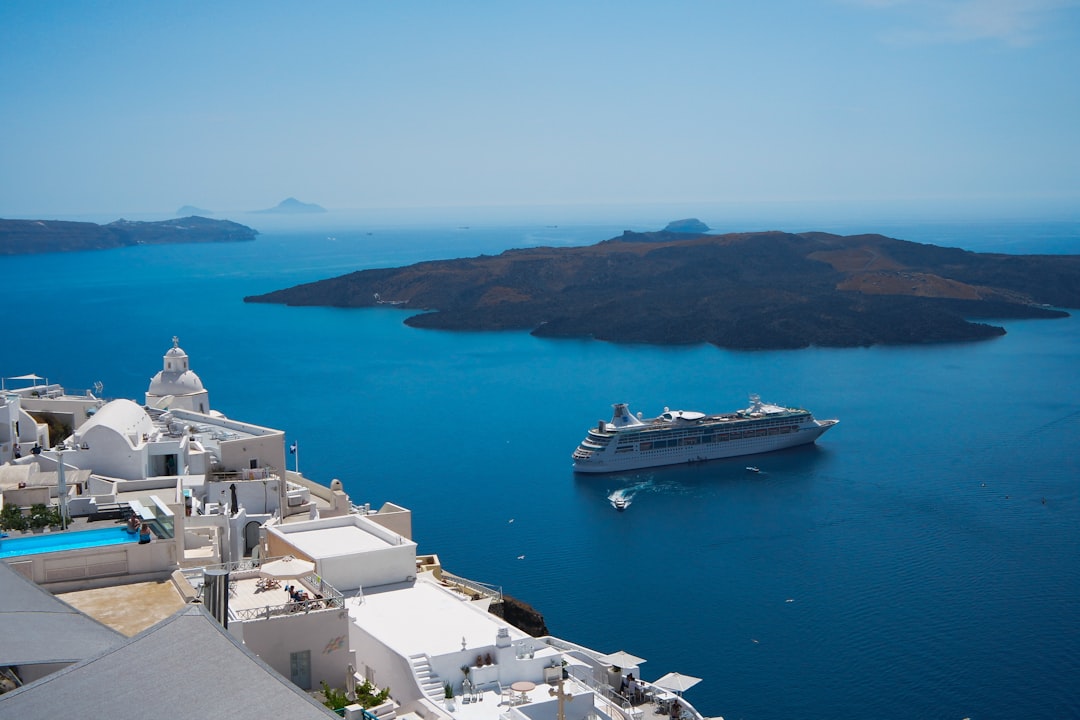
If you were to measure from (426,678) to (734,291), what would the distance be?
8271cm

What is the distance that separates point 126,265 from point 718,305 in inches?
3689

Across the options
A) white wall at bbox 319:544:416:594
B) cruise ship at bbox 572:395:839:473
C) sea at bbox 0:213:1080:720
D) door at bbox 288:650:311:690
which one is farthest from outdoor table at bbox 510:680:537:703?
cruise ship at bbox 572:395:839:473

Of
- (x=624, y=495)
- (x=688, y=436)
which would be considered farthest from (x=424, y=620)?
(x=688, y=436)

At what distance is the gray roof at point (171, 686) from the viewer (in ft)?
28.1

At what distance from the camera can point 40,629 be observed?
10273mm

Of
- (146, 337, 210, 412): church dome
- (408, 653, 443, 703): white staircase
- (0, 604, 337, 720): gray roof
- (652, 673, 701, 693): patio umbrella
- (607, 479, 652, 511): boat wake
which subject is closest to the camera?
(0, 604, 337, 720): gray roof

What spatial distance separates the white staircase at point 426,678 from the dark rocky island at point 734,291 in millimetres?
63918

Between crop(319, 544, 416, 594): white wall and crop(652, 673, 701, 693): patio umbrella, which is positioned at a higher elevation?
crop(319, 544, 416, 594): white wall

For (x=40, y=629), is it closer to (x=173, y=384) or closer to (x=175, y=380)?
(x=173, y=384)

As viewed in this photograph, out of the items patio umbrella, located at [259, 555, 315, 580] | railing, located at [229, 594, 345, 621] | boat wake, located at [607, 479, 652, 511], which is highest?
railing, located at [229, 594, 345, 621]

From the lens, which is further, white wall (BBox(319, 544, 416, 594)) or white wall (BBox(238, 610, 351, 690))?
white wall (BBox(319, 544, 416, 594))

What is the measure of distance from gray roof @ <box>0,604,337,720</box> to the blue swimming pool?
197 inches

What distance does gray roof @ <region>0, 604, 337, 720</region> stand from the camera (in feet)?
28.1

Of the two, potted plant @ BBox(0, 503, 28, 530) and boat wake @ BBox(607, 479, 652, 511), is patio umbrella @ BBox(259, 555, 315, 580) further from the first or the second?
boat wake @ BBox(607, 479, 652, 511)
